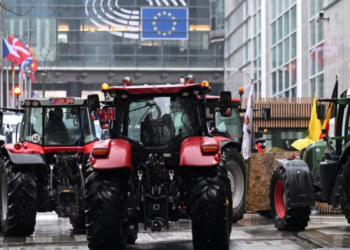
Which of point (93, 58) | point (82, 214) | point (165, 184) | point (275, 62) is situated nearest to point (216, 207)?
point (165, 184)

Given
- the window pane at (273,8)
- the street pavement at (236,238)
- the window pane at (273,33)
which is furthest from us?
the window pane at (273,33)

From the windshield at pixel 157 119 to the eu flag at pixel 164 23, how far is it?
70220 millimetres

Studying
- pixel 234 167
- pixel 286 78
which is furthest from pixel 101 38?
pixel 234 167

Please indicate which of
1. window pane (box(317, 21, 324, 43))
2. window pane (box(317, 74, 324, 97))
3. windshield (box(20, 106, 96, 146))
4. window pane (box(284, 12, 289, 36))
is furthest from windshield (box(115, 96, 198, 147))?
window pane (box(284, 12, 289, 36))

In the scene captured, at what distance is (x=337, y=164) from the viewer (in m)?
14.4

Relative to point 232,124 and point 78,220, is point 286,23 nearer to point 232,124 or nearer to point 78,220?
point 232,124

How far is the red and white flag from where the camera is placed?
61469 millimetres

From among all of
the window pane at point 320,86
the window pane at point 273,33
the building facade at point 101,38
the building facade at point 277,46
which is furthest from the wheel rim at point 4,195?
the building facade at point 101,38

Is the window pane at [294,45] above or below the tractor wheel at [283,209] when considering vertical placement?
above

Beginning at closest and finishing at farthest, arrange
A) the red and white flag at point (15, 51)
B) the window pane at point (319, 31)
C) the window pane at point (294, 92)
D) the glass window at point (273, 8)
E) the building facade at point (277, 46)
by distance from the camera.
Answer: the window pane at point (319, 31) < the building facade at point (277, 46) < the window pane at point (294, 92) < the glass window at point (273, 8) < the red and white flag at point (15, 51)

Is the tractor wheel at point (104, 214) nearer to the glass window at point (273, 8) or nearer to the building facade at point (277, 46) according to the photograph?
the building facade at point (277, 46)

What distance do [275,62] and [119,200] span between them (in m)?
39.3

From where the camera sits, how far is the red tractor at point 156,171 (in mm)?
11469

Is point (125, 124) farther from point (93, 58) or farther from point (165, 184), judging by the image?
point (93, 58)
